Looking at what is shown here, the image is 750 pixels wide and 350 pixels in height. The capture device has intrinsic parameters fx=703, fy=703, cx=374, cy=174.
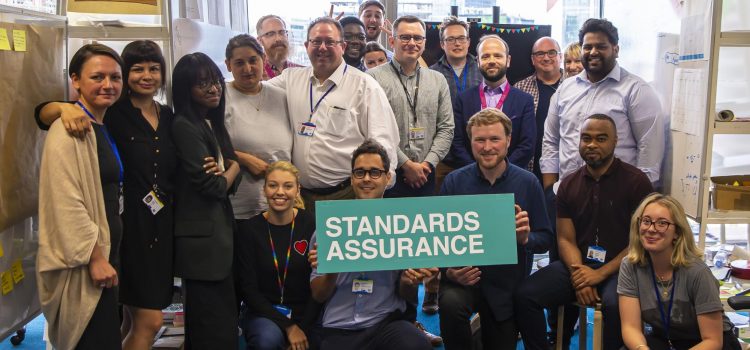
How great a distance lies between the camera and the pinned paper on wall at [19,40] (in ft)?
9.96

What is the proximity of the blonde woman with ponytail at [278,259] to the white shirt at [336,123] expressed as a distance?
41cm

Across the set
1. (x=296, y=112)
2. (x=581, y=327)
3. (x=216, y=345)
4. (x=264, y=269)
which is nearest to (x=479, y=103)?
(x=296, y=112)

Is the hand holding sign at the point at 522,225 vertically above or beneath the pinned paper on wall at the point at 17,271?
above

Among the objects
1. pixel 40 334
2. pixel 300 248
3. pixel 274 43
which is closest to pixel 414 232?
pixel 300 248

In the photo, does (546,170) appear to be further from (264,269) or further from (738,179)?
(264,269)

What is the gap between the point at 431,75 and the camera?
435 centimetres

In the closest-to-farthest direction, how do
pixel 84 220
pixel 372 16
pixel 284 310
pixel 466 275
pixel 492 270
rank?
pixel 84 220, pixel 284 310, pixel 466 275, pixel 492 270, pixel 372 16

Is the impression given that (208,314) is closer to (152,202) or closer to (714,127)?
(152,202)

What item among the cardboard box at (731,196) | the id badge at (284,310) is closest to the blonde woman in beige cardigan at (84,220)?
the id badge at (284,310)

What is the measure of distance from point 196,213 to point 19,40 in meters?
1.07

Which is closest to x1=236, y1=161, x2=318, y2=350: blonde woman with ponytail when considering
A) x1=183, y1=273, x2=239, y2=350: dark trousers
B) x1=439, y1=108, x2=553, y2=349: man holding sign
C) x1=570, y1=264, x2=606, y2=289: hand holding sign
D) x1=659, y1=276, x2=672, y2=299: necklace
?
x1=183, y1=273, x2=239, y2=350: dark trousers

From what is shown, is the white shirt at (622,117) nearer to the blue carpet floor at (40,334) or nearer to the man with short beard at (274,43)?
the blue carpet floor at (40,334)

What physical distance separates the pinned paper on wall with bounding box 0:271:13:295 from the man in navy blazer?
2.57 meters

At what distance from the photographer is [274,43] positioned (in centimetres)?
477
